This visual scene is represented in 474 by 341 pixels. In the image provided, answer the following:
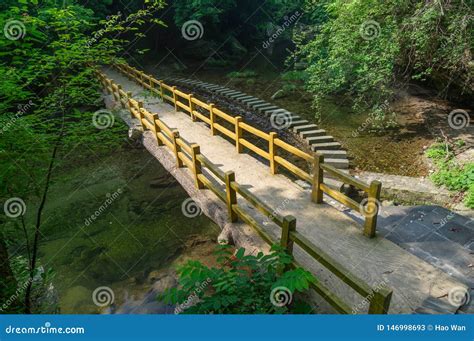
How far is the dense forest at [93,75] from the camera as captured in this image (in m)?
4.61

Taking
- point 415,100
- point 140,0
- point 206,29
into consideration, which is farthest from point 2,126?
point 206,29

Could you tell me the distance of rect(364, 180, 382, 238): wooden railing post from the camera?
4672 millimetres

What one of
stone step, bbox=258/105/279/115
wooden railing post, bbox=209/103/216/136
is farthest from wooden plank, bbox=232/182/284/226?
stone step, bbox=258/105/279/115

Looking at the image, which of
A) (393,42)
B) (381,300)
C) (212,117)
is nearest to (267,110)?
(212,117)

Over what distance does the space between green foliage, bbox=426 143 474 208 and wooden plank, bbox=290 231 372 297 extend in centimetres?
632

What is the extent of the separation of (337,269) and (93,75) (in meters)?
11.1

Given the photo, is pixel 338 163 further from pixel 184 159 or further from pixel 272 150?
pixel 184 159

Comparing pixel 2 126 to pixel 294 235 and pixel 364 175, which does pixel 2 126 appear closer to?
pixel 294 235

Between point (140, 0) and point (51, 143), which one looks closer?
point (51, 143)

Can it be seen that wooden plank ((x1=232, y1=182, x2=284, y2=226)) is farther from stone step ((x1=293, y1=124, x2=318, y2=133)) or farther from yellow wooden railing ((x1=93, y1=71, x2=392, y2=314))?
stone step ((x1=293, y1=124, x2=318, y2=133))

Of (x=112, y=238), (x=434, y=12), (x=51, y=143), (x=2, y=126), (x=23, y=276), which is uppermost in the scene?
(x=434, y=12)

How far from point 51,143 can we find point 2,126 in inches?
45.5

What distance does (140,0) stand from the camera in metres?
21.2

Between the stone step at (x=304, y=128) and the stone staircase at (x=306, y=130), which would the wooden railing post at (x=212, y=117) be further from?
the stone step at (x=304, y=128)
